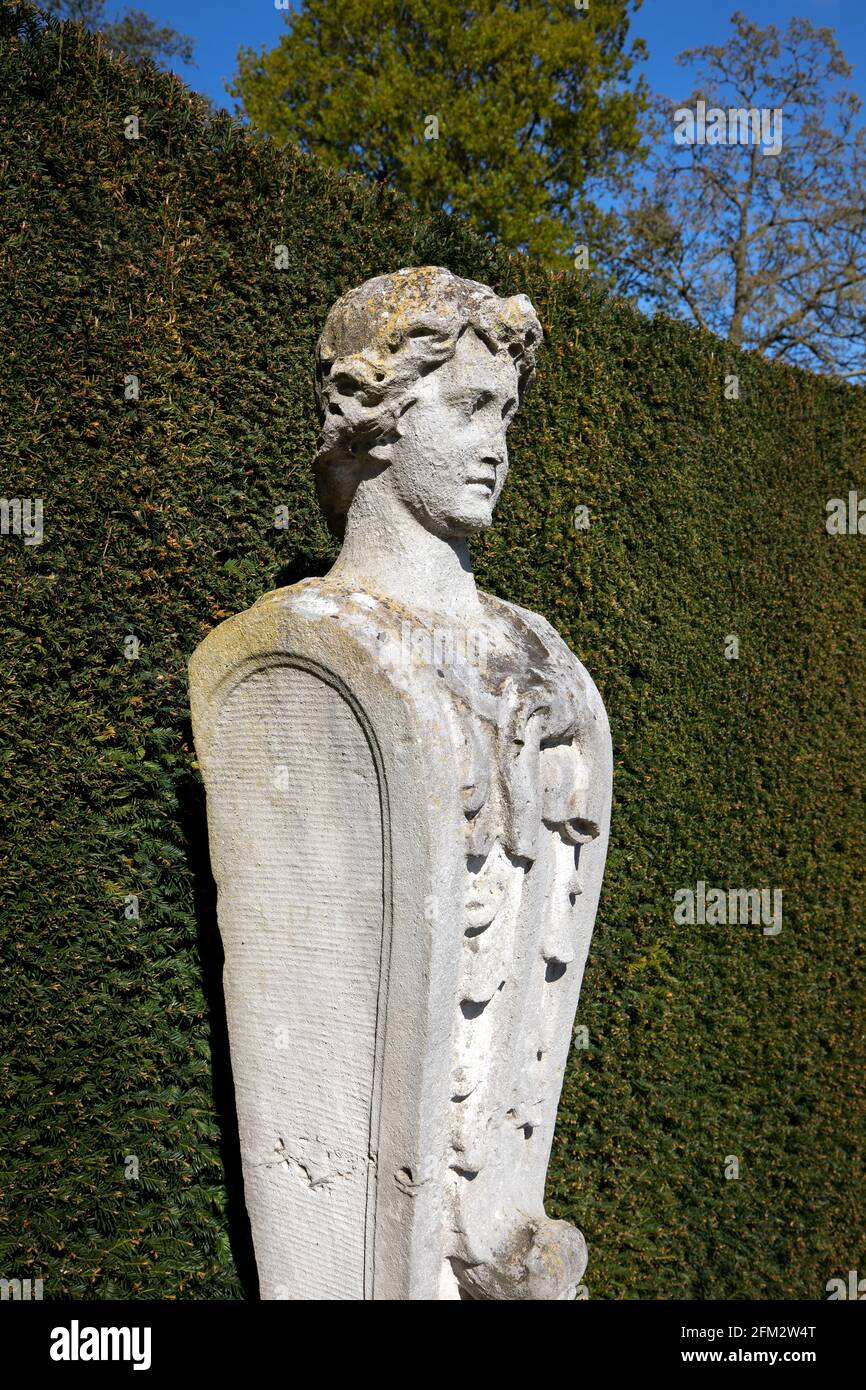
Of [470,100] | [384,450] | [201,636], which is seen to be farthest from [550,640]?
[470,100]

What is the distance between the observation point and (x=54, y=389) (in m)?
3.13

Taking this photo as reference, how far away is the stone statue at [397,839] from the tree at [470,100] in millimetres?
10109

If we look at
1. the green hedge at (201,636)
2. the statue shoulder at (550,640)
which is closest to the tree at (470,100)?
the green hedge at (201,636)

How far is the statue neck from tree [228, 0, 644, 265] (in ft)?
33.2

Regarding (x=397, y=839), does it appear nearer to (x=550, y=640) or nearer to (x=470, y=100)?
(x=550, y=640)

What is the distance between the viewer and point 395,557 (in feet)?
8.46

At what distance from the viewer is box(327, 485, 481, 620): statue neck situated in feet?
8.44

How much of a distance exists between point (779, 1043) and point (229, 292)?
13.6 feet

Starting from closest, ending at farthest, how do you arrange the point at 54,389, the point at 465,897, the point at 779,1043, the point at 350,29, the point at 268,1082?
the point at 465,897, the point at 268,1082, the point at 54,389, the point at 779,1043, the point at 350,29

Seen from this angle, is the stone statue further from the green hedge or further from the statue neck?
the green hedge

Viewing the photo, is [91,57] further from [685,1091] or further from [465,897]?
[685,1091]

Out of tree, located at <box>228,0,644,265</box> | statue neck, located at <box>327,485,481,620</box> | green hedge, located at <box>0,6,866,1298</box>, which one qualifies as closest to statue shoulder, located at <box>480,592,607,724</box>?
statue neck, located at <box>327,485,481,620</box>

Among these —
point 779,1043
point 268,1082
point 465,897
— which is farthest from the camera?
point 779,1043

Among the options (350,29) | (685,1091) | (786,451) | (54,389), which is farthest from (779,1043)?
(350,29)
